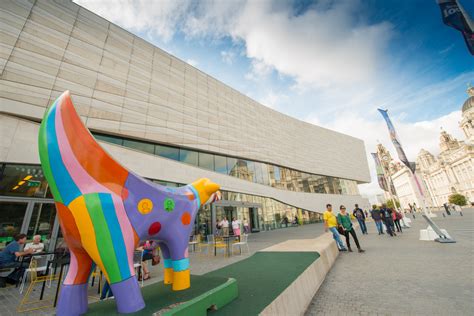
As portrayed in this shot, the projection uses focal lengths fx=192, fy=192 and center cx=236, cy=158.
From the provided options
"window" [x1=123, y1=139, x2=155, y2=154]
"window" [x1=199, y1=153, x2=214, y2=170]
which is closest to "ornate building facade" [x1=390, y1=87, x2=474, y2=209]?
"window" [x1=199, y1=153, x2=214, y2=170]

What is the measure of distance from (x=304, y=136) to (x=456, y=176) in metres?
70.3

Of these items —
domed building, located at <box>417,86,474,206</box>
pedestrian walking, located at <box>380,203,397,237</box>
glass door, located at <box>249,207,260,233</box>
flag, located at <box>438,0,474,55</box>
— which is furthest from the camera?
domed building, located at <box>417,86,474,206</box>

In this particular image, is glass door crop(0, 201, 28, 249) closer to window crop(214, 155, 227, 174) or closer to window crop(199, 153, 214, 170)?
window crop(199, 153, 214, 170)

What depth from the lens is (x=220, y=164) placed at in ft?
59.7

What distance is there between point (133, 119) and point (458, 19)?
15.1m

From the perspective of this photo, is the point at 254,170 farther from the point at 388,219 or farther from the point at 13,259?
the point at 13,259

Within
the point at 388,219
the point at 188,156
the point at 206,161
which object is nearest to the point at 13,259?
the point at 188,156

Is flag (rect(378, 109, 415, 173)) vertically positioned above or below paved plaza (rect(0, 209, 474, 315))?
above

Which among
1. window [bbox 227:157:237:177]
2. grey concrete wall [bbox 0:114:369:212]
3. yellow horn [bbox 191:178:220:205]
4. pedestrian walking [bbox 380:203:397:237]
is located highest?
window [bbox 227:157:237:177]

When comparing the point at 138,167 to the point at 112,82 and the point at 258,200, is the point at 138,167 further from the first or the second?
the point at 258,200

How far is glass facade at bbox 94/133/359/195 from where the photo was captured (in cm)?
1401

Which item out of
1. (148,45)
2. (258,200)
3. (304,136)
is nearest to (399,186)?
(304,136)

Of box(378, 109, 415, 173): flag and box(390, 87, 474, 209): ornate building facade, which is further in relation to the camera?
box(390, 87, 474, 209): ornate building facade

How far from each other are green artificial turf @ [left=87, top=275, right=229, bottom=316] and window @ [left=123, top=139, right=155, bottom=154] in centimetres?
1177
